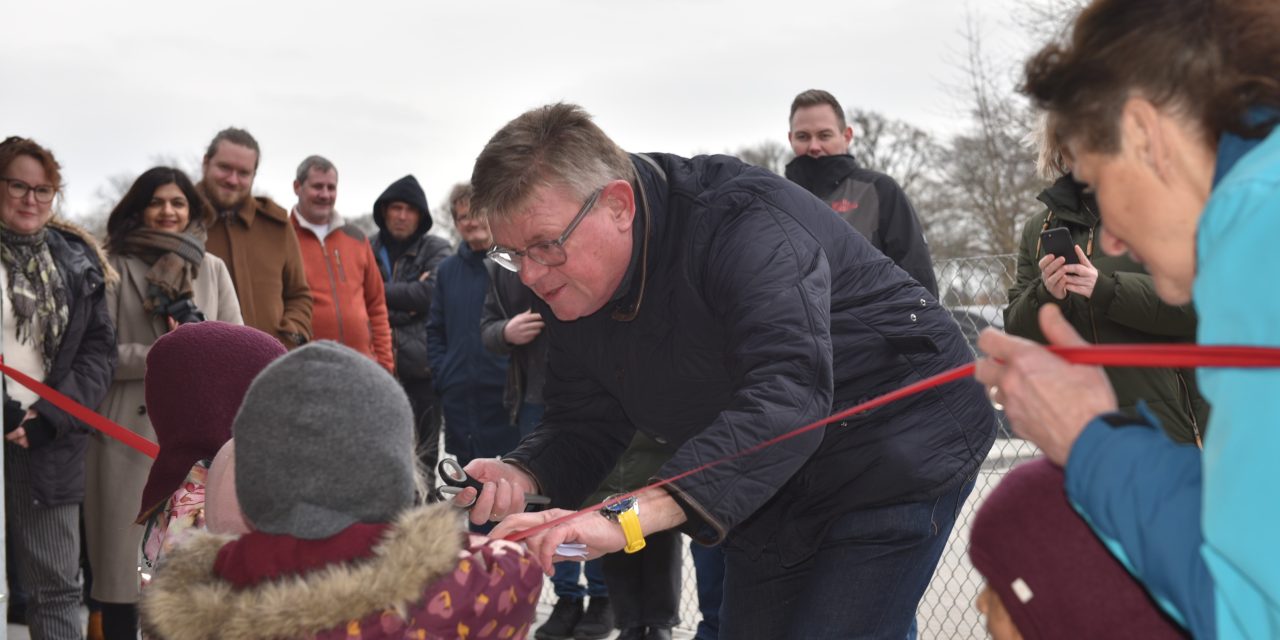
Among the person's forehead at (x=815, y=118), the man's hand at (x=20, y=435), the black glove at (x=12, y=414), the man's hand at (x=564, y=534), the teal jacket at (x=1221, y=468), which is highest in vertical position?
the person's forehead at (x=815, y=118)

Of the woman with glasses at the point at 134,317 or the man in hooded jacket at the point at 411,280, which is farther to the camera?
the man in hooded jacket at the point at 411,280

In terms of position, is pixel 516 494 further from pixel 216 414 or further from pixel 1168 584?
pixel 1168 584

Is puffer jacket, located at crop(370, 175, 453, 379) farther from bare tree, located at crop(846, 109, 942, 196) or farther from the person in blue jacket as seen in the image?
bare tree, located at crop(846, 109, 942, 196)

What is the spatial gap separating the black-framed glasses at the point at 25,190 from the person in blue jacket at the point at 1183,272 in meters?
4.46

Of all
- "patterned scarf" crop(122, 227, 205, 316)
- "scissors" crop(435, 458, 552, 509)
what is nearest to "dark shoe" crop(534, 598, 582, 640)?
"patterned scarf" crop(122, 227, 205, 316)

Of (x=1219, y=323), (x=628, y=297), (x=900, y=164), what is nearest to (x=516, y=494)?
(x=628, y=297)

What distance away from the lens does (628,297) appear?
2840 millimetres

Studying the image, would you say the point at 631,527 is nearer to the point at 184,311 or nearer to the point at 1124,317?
the point at 1124,317

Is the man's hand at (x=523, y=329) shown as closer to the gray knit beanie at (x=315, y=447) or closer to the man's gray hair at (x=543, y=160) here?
the man's gray hair at (x=543, y=160)

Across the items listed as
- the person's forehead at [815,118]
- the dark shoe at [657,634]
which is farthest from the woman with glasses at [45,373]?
the person's forehead at [815,118]

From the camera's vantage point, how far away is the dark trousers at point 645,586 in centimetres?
546

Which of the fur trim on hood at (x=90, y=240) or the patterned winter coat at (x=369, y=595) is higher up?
the fur trim on hood at (x=90, y=240)

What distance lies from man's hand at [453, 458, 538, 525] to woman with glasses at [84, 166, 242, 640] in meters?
2.79

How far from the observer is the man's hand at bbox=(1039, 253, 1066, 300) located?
13.3 ft
